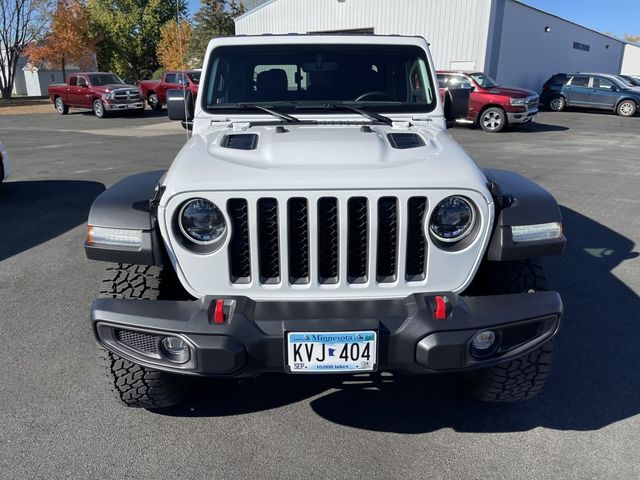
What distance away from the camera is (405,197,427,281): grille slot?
2354mm

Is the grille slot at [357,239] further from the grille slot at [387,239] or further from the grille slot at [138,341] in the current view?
the grille slot at [138,341]

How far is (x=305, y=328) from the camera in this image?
222 cm

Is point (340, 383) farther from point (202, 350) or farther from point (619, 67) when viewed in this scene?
point (619, 67)

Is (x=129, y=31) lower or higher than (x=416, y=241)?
higher

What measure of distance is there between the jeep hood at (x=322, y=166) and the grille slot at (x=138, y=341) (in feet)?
1.99

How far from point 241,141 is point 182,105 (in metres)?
1.20

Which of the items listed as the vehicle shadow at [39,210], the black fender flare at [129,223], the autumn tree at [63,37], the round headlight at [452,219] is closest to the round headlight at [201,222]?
the black fender flare at [129,223]

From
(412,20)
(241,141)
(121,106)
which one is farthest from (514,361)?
(412,20)

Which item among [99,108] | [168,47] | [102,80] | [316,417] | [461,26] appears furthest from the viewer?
[168,47]

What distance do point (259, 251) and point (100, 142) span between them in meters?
13.6

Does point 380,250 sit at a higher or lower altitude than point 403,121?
lower

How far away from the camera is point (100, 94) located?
21938 millimetres

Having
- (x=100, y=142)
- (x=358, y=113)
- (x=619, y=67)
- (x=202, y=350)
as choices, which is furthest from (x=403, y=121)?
(x=619, y=67)

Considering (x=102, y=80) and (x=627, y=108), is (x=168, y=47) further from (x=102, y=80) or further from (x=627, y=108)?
(x=627, y=108)
